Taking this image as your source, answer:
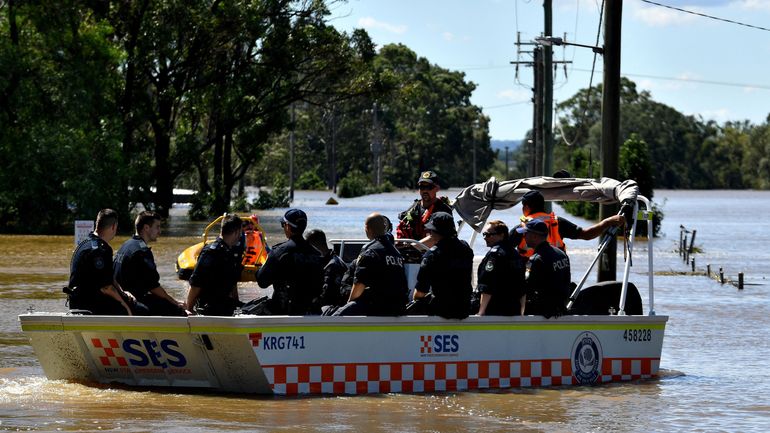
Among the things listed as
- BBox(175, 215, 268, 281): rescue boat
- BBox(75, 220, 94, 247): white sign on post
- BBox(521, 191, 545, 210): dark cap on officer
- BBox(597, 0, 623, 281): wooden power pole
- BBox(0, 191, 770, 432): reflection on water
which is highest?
BBox(597, 0, 623, 281): wooden power pole

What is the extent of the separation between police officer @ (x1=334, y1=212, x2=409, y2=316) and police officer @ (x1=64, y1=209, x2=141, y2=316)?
6.61ft

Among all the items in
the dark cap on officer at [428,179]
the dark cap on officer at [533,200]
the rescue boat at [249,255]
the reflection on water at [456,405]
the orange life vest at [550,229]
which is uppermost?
the dark cap on officer at [428,179]

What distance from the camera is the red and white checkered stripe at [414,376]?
471 inches

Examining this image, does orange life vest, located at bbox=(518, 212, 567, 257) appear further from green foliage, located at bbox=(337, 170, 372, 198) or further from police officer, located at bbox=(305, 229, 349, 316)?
green foliage, located at bbox=(337, 170, 372, 198)

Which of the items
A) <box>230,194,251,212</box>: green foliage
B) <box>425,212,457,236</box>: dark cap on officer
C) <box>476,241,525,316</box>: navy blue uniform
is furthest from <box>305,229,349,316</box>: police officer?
<box>230,194,251,212</box>: green foliage

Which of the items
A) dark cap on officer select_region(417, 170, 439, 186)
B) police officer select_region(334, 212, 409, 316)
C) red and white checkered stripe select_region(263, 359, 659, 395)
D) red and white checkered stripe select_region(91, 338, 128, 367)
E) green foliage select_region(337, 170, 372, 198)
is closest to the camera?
red and white checkered stripe select_region(263, 359, 659, 395)

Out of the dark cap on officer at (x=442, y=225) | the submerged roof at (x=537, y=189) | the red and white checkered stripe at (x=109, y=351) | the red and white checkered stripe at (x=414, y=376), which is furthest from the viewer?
the submerged roof at (x=537, y=189)

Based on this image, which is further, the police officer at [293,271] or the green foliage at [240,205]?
the green foliage at [240,205]

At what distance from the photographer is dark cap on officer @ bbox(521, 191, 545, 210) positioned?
46.1 feet

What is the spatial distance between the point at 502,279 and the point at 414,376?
1.28 metres

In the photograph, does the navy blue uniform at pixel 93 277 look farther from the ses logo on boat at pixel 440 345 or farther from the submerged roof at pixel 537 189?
the submerged roof at pixel 537 189

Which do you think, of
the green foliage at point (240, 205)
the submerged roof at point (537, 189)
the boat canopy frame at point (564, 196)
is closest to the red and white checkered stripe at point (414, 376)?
the boat canopy frame at point (564, 196)

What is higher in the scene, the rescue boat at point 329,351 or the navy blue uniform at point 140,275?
the navy blue uniform at point 140,275

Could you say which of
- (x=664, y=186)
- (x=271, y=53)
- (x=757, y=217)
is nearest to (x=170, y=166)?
(x=271, y=53)
